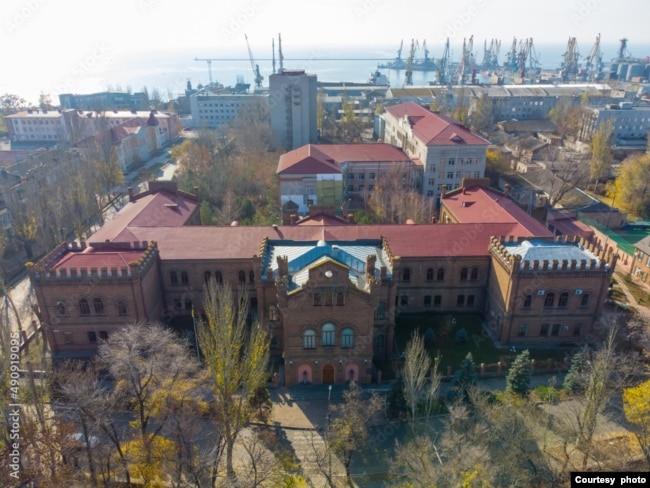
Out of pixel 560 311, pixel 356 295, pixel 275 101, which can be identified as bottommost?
pixel 560 311

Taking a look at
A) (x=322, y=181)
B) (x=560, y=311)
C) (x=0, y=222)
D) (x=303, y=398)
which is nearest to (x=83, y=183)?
(x=0, y=222)

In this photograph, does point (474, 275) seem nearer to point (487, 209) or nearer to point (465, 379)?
point (487, 209)

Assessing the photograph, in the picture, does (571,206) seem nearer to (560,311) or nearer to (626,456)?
(560,311)

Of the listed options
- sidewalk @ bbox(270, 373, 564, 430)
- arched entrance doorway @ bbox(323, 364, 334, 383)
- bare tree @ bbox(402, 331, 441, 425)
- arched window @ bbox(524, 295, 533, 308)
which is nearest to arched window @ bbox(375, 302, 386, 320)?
sidewalk @ bbox(270, 373, 564, 430)

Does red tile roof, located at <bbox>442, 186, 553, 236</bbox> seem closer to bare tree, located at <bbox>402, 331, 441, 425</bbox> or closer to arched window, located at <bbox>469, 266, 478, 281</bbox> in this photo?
arched window, located at <bbox>469, 266, 478, 281</bbox>
